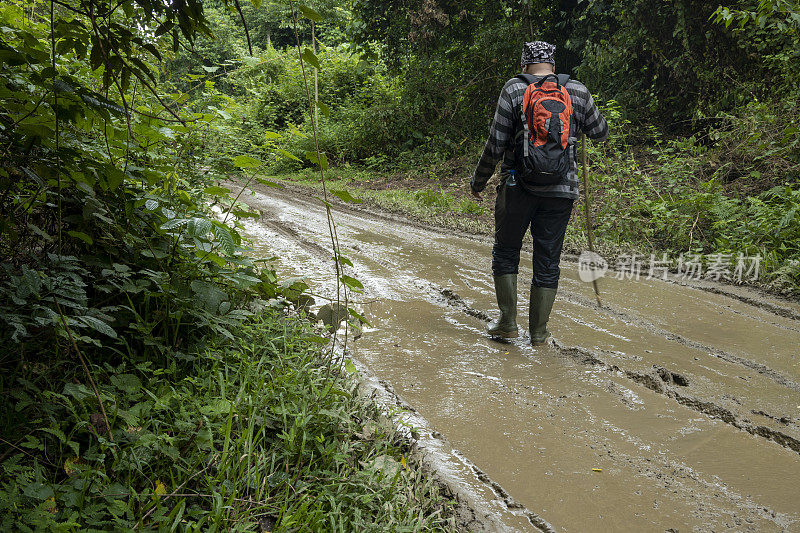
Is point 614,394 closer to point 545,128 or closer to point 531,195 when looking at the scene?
point 531,195

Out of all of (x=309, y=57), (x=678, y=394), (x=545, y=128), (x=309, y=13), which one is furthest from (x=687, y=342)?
(x=309, y=13)

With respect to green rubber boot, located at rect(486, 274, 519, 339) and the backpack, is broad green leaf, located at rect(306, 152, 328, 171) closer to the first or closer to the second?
the backpack

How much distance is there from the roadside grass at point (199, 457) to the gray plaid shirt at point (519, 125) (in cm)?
230

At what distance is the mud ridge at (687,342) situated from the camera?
3.81 metres

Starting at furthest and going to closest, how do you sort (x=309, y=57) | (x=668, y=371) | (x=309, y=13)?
(x=668, y=371)
(x=309, y=57)
(x=309, y=13)

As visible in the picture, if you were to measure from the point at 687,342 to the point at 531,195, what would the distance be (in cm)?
172

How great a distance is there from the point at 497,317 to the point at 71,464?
366cm

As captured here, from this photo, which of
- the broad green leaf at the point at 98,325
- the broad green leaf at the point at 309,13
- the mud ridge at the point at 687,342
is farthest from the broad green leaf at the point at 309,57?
the mud ridge at the point at 687,342

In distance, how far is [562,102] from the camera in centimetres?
410

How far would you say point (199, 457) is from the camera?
7.65 feet

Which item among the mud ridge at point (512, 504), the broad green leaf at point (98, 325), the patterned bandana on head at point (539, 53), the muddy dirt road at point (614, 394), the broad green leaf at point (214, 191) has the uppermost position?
the patterned bandana on head at point (539, 53)

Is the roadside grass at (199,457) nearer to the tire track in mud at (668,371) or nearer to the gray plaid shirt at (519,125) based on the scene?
the tire track in mud at (668,371)

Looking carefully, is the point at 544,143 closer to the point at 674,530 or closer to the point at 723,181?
the point at 674,530

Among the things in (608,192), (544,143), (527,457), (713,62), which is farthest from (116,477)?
(713,62)
